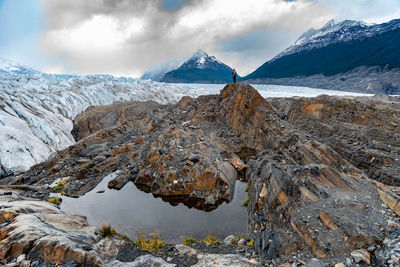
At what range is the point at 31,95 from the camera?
176 feet

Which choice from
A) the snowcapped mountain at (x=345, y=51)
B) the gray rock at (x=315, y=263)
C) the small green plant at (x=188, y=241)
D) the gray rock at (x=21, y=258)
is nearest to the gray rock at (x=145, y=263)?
the small green plant at (x=188, y=241)

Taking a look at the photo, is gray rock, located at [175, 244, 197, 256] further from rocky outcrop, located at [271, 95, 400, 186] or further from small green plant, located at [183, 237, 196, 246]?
rocky outcrop, located at [271, 95, 400, 186]

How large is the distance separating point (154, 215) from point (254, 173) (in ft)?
29.5

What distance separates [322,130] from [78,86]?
82328 millimetres

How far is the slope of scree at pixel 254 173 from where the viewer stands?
8.75 metres

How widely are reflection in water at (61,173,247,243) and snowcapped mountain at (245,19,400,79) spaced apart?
461 feet

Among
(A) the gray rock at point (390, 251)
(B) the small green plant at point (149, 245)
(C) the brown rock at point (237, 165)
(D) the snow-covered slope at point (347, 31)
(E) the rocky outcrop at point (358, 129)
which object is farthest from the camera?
(D) the snow-covered slope at point (347, 31)

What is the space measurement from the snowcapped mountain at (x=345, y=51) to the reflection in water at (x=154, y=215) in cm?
14050

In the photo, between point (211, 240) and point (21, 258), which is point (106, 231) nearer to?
point (21, 258)

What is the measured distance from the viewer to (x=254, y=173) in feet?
57.8

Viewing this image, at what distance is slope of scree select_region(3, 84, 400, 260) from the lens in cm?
875

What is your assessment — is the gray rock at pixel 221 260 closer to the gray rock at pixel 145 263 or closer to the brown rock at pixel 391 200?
the gray rock at pixel 145 263

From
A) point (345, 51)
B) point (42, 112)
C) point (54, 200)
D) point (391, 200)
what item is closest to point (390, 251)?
point (391, 200)

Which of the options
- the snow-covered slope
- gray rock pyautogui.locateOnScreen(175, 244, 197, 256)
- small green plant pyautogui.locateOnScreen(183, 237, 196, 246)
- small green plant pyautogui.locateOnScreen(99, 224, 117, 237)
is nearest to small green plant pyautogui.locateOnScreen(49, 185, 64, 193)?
small green plant pyautogui.locateOnScreen(99, 224, 117, 237)
